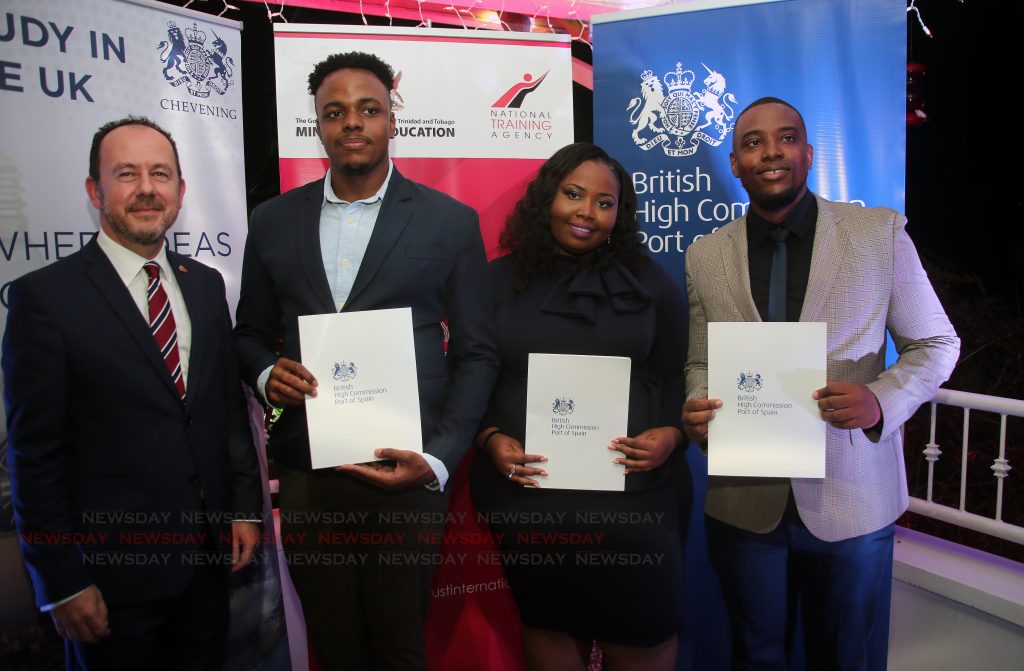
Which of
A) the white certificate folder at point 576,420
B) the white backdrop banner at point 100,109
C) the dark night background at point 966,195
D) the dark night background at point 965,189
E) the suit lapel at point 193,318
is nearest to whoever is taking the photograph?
the suit lapel at point 193,318

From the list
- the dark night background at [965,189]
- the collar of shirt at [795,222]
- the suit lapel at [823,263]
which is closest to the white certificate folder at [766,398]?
the suit lapel at [823,263]

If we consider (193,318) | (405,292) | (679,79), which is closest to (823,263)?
(679,79)

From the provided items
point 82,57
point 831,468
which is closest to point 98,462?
point 82,57

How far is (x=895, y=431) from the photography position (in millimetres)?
2064

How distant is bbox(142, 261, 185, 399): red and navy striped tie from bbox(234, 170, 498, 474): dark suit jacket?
0.74 ft

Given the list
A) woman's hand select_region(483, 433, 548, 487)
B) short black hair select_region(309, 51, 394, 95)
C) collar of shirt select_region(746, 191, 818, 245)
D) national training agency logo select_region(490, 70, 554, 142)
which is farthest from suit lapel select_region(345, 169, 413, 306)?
collar of shirt select_region(746, 191, 818, 245)

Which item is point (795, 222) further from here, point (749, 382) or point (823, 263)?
point (749, 382)

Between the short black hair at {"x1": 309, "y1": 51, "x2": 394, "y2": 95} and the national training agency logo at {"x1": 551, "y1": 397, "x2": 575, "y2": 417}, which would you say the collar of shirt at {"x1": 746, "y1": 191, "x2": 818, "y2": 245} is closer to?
the national training agency logo at {"x1": 551, "y1": 397, "x2": 575, "y2": 417}

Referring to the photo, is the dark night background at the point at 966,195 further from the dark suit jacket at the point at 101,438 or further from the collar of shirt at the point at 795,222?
the collar of shirt at the point at 795,222

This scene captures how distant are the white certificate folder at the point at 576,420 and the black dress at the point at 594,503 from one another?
44 millimetres

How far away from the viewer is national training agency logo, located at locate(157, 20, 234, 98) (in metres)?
2.55

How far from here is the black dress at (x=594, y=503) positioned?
2.12 metres

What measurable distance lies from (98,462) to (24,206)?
39.6 inches

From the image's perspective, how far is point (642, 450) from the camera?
2.08 m
